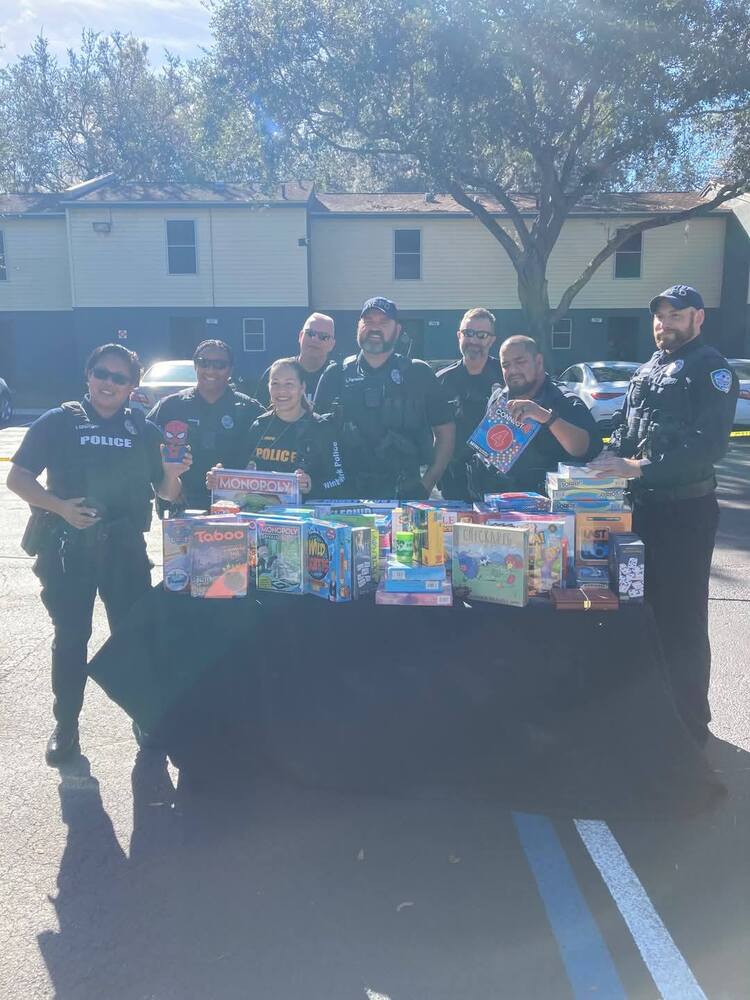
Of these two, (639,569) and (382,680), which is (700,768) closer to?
(639,569)

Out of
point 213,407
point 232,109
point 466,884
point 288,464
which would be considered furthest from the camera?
point 232,109

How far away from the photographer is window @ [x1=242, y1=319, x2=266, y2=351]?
2594 centimetres

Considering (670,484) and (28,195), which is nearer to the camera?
(670,484)

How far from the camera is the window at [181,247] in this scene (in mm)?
25719

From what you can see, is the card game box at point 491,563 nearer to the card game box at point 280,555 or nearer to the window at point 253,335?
the card game box at point 280,555

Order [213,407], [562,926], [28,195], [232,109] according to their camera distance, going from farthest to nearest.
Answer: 1. [28,195]
2. [232,109]
3. [213,407]
4. [562,926]

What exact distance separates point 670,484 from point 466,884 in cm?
194

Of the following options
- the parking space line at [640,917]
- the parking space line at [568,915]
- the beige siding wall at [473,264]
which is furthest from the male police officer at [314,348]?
the beige siding wall at [473,264]

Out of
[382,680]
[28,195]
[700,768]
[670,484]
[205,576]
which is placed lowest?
[700,768]

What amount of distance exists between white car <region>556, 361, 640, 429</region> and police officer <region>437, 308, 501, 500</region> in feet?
34.7

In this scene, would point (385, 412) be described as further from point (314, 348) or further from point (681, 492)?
point (681, 492)

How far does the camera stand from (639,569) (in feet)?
11.4

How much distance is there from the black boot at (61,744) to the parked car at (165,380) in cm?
1294

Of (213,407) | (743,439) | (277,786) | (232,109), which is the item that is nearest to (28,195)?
(232,109)
